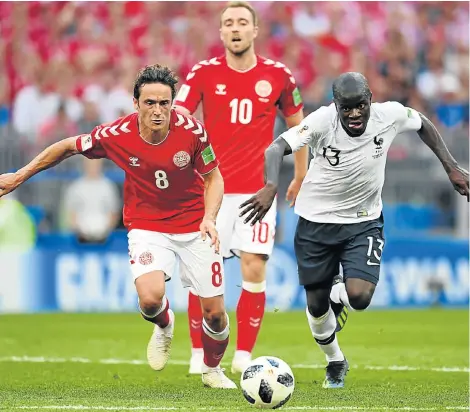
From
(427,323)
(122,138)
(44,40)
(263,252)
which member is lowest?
(427,323)

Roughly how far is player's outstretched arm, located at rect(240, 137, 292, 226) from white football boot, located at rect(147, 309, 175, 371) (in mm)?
1614

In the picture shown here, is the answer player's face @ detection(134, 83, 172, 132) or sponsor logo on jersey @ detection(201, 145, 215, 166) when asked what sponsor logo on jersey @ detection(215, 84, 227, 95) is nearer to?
sponsor logo on jersey @ detection(201, 145, 215, 166)

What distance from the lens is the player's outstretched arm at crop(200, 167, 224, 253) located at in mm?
7289

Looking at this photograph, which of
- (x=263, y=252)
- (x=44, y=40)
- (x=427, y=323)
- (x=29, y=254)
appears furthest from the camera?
(x=44, y=40)

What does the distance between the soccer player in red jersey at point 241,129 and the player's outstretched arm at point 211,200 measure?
4.62ft

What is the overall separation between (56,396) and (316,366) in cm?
325

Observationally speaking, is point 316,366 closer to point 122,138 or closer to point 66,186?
point 122,138

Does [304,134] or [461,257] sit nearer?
[304,134]

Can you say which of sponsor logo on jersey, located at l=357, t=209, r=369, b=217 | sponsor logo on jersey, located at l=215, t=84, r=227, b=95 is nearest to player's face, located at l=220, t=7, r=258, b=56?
sponsor logo on jersey, located at l=215, t=84, r=227, b=95

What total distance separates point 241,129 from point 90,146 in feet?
6.48

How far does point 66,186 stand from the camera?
16125 millimetres

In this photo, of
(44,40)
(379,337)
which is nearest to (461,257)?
(379,337)

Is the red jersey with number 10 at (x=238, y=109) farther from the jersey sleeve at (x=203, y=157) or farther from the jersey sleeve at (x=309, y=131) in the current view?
the jersey sleeve at (x=309, y=131)

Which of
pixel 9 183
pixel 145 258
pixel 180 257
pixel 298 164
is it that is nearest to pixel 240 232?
pixel 298 164
